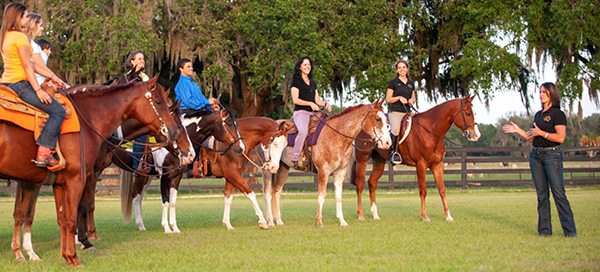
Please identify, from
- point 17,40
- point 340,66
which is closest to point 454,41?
point 340,66

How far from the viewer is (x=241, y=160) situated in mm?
9445

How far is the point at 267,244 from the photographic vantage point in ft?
24.1

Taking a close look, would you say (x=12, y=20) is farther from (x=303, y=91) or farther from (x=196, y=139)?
(x=303, y=91)

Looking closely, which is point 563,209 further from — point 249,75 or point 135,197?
point 249,75

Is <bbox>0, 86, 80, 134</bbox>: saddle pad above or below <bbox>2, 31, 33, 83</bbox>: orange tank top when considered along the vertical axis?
below

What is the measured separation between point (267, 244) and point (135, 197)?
355 centimetres

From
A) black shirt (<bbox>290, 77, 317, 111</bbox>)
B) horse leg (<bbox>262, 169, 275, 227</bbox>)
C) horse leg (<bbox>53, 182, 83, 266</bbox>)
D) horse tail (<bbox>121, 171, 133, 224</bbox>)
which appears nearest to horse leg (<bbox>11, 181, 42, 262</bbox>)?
horse leg (<bbox>53, 182, 83, 266</bbox>)

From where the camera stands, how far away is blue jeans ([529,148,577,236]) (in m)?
7.45

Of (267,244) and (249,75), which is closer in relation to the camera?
(267,244)

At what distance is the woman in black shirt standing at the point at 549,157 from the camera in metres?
7.44

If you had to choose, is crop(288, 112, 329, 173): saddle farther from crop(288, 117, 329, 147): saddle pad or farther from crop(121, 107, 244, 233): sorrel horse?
crop(121, 107, 244, 233): sorrel horse

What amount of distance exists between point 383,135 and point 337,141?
0.86 meters

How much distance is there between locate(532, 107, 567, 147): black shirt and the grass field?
128 cm

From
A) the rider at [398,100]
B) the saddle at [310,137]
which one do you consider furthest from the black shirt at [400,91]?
the saddle at [310,137]
